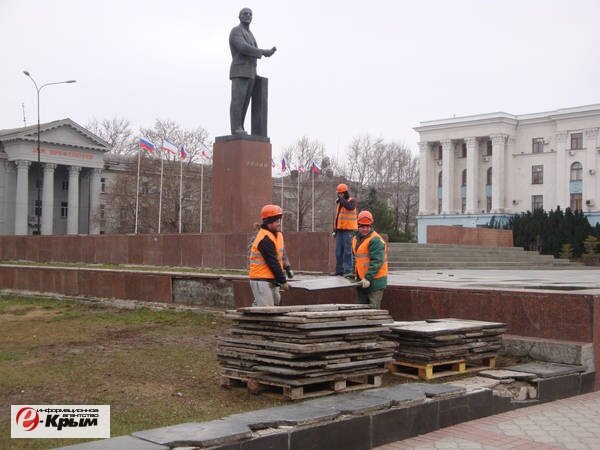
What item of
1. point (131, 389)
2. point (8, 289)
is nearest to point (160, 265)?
point (8, 289)

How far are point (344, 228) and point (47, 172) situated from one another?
64.7 meters

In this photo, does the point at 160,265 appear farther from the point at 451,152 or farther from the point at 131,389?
the point at 451,152

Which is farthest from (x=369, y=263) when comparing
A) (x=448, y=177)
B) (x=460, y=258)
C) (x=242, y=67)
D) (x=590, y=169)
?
(x=448, y=177)

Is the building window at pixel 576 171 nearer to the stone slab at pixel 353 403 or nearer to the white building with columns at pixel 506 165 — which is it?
the white building with columns at pixel 506 165

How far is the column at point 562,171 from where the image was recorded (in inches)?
2886

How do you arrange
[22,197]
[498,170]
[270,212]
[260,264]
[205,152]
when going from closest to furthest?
[270,212] → [260,264] → [205,152] → [22,197] → [498,170]

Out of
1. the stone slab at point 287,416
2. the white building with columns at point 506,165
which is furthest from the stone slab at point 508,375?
the white building with columns at point 506,165

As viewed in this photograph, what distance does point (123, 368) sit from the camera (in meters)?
8.16

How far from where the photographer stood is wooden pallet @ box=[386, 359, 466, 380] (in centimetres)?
764

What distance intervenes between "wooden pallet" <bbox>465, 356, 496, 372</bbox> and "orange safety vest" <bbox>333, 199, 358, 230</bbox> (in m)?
4.66

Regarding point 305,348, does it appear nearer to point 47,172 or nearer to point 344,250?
point 344,250

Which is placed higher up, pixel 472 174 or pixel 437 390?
pixel 472 174

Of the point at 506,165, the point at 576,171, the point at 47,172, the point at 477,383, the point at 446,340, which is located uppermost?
the point at 506,165

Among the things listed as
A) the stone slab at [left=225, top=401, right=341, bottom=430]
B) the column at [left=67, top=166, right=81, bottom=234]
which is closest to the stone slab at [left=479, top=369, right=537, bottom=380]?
the stone slab at [left=225, top=401, right=341, bottom=430]
